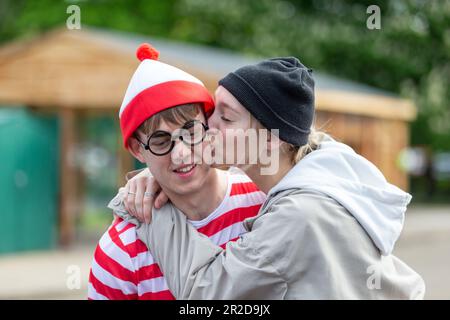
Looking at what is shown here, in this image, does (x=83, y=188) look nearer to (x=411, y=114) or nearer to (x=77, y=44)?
(x=77, y=44)

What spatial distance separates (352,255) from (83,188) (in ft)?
43.2

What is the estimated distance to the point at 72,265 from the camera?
1105cm

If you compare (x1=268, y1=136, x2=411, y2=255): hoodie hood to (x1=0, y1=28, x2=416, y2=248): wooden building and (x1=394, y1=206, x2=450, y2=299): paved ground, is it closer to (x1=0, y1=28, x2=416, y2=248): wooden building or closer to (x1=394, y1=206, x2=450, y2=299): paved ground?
(x1=394, y1=206, x2=450, y2=299): paved ground

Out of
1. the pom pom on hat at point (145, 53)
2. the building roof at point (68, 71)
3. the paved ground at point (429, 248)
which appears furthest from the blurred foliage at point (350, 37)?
the pom pom on hat at point (145, 53)

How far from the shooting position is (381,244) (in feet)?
8.34

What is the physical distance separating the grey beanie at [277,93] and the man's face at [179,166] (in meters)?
0.19

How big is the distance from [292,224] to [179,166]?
0.51m

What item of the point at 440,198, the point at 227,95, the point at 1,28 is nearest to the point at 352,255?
the point at 227,95

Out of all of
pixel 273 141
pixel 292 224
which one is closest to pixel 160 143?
pixel 273 141

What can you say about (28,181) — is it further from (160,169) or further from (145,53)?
(160,169)

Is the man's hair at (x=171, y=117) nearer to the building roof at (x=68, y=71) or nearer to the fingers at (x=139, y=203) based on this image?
the fingers at (x=139, y=203)

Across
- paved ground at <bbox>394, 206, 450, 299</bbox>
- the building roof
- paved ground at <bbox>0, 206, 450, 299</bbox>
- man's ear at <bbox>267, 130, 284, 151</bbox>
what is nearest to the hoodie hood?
man's ear at <bbox>267, 130, 284, 151</bbox>

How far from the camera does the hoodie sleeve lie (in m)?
2.45

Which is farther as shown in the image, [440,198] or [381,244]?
[440,198]
